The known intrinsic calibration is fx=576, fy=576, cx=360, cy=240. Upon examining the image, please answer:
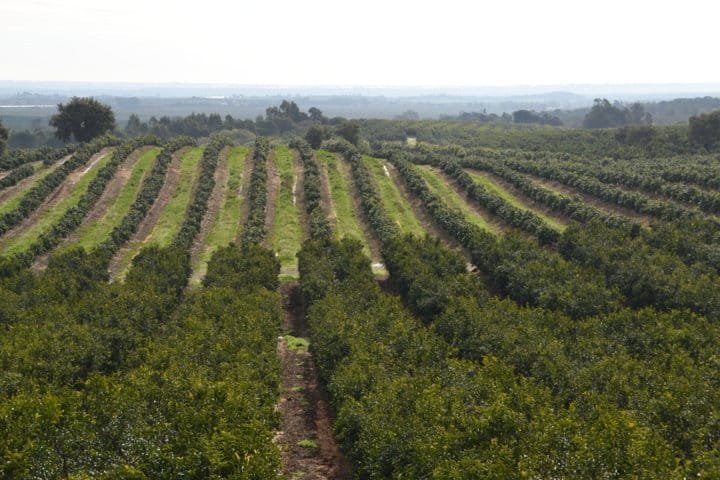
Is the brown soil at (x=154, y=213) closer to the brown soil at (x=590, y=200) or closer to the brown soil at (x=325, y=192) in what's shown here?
the brown soil at (x=325, y=192)

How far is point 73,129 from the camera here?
13838cm

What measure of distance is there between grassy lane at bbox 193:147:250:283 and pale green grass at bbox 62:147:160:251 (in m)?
13.8

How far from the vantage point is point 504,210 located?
85000 millimetres

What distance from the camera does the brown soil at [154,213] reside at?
73.2m

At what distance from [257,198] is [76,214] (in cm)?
2690

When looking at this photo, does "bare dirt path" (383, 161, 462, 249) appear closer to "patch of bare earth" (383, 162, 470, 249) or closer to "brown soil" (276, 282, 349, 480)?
"patch of bare earth" (383, 162, 470, 249)

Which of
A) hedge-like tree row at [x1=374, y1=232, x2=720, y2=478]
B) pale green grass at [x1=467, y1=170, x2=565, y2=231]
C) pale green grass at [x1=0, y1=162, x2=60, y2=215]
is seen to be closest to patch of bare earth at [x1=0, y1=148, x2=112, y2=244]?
pale green grass at [x1=0, y1=162, x2=60, y2=215]

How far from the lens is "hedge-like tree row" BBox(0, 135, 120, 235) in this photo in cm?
7825

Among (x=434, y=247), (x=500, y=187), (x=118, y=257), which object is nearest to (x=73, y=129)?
(x=118, y=257)

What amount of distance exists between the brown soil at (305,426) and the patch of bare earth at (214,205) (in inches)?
1080

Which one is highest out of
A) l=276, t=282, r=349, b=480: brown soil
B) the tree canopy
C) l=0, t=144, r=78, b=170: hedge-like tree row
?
the tree canopy

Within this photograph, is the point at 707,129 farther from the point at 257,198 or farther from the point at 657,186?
the point at 257,198

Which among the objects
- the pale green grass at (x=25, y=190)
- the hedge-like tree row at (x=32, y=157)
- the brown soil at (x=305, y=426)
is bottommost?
the brown soil at (x=305, y=426)

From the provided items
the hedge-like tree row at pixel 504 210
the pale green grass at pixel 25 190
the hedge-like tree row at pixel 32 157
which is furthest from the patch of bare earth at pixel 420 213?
the hedge-like tree row at pixel 32 157
